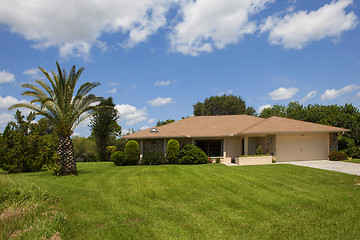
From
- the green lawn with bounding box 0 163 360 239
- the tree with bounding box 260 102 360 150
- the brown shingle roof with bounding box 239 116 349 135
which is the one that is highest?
the tree with bounding box 260 102 360 150

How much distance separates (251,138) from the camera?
23.5 metres

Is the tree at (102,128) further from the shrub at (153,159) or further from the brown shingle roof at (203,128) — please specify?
the shrub at (153,159)

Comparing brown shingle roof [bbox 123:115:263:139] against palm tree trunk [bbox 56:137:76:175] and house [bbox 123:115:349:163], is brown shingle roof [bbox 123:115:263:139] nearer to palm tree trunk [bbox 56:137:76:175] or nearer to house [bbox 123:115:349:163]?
house [bbox 123:115:349:163]

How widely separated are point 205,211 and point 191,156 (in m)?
13.8

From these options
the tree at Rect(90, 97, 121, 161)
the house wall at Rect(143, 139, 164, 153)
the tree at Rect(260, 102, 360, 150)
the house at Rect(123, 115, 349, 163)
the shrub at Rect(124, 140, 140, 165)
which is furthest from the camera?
the tree at Rect(90, 97, 121, 161)

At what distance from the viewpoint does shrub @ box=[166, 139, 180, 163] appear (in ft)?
69.6

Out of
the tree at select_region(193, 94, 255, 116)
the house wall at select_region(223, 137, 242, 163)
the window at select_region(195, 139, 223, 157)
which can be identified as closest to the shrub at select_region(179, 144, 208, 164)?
the window at select_region(195, 139, 223, 157)

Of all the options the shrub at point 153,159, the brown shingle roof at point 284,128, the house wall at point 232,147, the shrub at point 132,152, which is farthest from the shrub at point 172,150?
the brown shingle roof at point 284,128

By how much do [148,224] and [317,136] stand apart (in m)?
19.7

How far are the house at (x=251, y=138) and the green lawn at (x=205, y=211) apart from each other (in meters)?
9.65

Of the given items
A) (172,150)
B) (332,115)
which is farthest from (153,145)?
(332,115)

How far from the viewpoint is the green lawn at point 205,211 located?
5453mm

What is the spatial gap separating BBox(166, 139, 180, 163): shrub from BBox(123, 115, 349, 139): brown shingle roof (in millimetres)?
665

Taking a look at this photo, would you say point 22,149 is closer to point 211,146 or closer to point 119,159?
point 119,159
